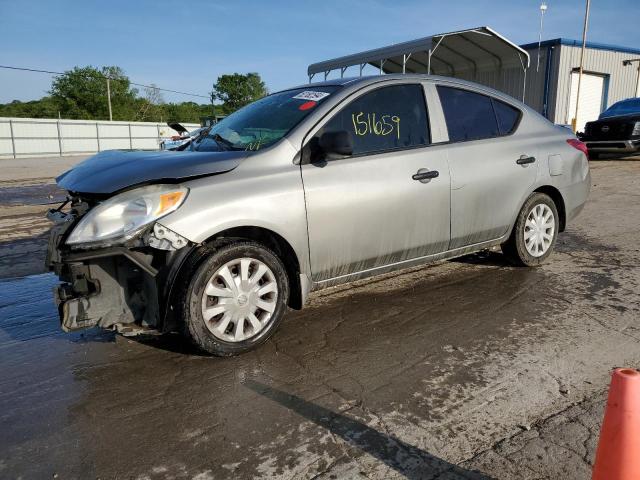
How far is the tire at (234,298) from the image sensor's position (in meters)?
3.08

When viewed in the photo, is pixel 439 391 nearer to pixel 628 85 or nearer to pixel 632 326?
pixel 632 326

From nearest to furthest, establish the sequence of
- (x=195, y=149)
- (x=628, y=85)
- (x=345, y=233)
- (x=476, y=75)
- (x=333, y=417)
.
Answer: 1. (x=333, y=417)
2. (x=345, y=233)
3. (x=195, y=149)
4. (x=476, y=75)
5. (x=628, y=85)

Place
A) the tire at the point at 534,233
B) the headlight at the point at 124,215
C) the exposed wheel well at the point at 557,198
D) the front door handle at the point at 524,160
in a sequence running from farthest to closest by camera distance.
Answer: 1. the exposed wheel well at the point at 557,198
2. the tire at the point at 534,233
3. the front door handle at the point at 524,160
4. the headlight at the point at 124,215

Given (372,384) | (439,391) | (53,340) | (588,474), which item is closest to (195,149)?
(53,340)

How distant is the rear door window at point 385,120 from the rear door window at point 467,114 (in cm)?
26

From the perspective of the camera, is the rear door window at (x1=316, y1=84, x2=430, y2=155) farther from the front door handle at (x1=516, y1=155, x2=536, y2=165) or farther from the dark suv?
the dark suv

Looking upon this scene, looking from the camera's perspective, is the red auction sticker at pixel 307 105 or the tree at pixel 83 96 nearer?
the red auction sticker at pixel 307 105

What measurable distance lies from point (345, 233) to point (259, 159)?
2.60ft

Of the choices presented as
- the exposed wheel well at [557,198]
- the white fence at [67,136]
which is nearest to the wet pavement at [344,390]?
the exposed wheel well at [557,198]

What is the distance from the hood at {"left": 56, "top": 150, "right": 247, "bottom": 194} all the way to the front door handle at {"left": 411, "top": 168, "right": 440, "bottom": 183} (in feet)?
4.44

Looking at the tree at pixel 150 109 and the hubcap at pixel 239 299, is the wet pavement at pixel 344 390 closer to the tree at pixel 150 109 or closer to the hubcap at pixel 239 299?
the hubcap at pixel 239 299

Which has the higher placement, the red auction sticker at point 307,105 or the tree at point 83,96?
the tree at point 83,96

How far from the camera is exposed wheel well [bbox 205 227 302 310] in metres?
3.32

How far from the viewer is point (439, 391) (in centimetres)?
283
